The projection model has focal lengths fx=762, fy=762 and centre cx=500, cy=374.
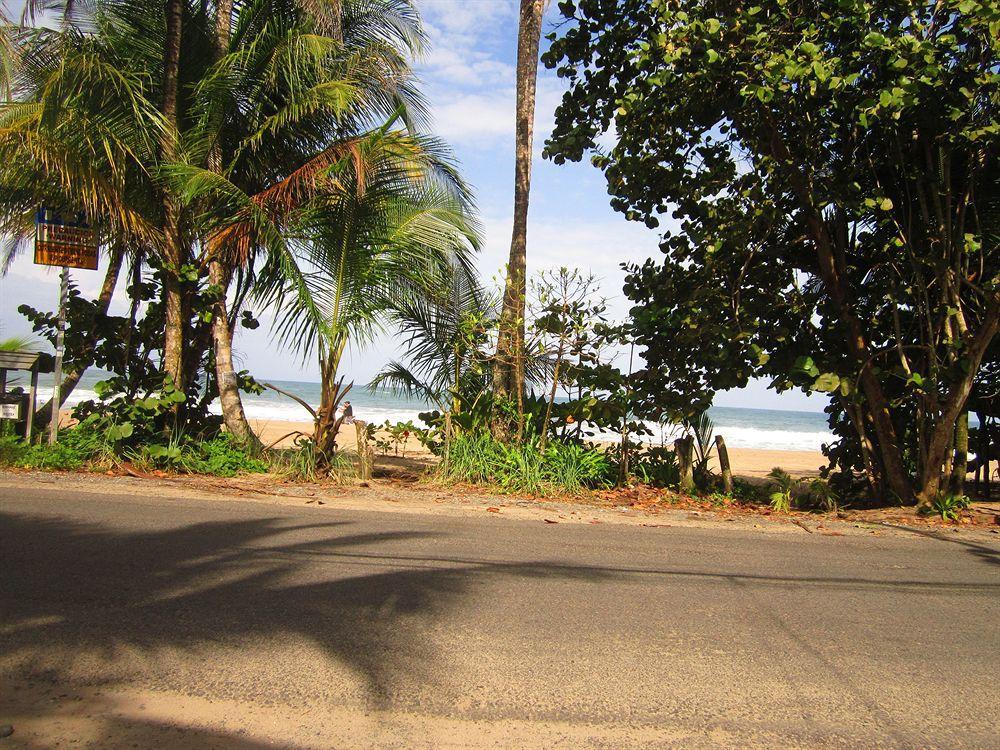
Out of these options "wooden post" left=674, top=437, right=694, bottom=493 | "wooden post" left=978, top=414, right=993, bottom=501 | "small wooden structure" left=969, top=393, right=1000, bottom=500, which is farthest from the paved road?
"wooden post" left=978, top=414, right=993, bottom=501

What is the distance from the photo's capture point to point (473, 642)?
13.0 ft

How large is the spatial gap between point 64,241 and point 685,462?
29.8 ft

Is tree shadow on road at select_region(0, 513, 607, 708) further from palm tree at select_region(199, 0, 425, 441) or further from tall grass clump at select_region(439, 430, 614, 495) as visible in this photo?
palm tree at select_region(199, 0, 425, 441)

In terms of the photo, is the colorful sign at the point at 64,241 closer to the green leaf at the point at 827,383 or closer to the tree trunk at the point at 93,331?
the tree trunk at the point at 93,331

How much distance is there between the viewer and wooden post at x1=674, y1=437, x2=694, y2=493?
9.84 meters

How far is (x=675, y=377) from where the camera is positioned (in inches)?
388

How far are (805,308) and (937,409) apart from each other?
1889 mm

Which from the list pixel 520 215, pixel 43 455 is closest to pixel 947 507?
pixel 520 215

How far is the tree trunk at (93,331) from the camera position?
36.8 ft

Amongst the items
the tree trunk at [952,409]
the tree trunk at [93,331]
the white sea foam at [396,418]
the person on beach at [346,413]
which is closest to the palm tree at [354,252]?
the person on beach at [346,413]

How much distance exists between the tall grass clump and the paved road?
3213 millimetres

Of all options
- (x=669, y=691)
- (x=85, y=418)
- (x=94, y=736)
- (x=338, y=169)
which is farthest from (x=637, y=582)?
(x=85, y=418)

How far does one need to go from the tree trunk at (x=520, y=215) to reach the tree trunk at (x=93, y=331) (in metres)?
6.01

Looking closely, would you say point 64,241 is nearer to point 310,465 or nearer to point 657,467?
point 310,465
